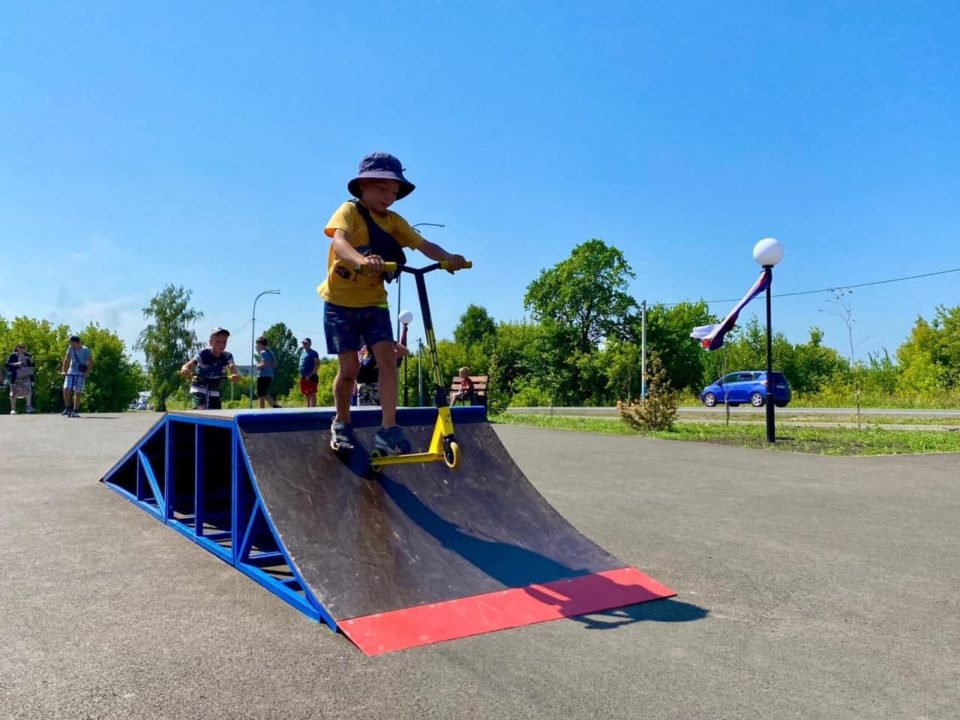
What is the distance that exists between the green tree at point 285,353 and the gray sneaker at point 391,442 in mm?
99514

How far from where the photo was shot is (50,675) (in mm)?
2742

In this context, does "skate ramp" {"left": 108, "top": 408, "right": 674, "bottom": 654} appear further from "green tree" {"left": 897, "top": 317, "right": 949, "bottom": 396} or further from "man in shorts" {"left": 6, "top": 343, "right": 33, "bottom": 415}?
"green tree" {"left": 897, "top": 317, "right": 949, "bottom": 396}

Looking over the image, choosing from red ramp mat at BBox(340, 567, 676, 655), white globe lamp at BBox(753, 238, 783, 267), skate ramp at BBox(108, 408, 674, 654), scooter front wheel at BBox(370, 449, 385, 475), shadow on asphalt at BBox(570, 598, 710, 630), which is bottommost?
shadow on asphalt at BBox(570, 598, 710, 630)

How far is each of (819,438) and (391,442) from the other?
12004mm

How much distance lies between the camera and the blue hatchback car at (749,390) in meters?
31.5

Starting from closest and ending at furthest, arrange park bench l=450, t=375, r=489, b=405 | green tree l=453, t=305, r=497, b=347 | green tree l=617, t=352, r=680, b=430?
green tree l=617, t=352, r=680, b=430 → park bench l=450, t=375, r=489, b=405 → green tree l=453, t=305, r=497, b=347

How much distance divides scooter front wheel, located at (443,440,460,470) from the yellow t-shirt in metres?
0.95

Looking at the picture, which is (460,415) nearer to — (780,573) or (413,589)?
(413,589)

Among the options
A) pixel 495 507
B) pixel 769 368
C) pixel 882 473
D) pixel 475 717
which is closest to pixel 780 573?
pixel 495 507

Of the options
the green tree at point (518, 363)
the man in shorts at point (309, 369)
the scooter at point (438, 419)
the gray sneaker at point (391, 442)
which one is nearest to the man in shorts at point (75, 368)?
the man in shorts at point (309, 369)

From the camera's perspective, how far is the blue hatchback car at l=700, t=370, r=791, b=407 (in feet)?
103

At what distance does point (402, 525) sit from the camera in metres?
4.05

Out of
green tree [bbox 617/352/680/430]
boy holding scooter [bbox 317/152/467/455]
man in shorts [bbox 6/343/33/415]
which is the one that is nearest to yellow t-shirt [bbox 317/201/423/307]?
boy holding scooter [bbox 317/152/467/455]

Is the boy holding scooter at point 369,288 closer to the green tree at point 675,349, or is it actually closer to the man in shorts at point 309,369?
the man in shorts at point 309,369
